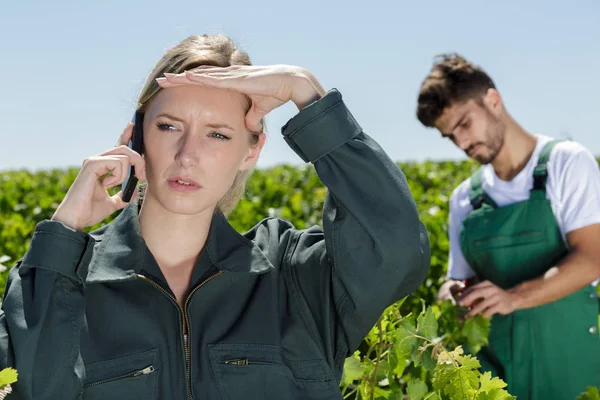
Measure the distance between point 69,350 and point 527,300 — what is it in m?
1.96

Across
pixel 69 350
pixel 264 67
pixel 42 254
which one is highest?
pixel 264 67

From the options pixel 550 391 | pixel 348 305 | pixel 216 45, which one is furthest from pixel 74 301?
pixel 550 391

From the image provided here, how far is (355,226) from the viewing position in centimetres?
201

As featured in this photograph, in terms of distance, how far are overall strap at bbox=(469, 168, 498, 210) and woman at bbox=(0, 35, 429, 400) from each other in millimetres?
1521

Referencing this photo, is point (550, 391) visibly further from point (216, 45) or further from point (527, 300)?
point (216, 45)

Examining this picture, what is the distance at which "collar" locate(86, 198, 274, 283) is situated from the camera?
2025 millimetres

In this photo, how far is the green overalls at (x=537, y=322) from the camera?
10.9 ft

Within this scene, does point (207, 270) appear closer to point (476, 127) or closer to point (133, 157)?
→ point (133, 157)

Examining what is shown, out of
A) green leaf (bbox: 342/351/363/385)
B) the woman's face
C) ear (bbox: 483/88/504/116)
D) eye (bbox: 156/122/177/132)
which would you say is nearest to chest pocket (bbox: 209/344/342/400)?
green leaf (bbox: 342/351/363/385)

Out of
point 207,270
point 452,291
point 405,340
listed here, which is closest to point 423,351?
point 405,340

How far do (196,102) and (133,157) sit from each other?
8.9 inches

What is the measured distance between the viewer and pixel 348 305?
6.68ft

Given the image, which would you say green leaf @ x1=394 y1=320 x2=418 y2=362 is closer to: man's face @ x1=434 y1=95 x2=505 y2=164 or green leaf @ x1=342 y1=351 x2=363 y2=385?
green leaf @ x1=342 y1=351 x2=363 y2=385

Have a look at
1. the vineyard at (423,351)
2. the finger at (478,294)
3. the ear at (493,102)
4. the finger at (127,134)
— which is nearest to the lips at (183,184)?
the finger at (127,134)
